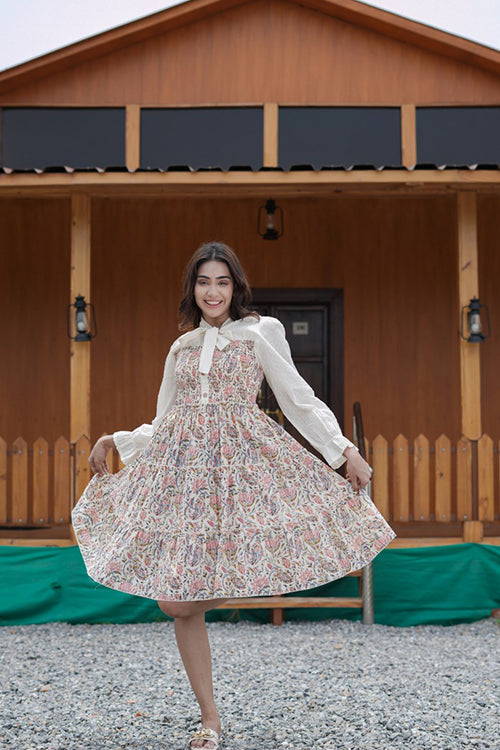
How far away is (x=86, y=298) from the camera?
6.78 meters

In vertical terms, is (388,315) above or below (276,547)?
above

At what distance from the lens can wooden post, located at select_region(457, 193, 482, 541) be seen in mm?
6469

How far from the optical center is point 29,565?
20.6 feet

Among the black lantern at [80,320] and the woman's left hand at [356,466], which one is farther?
the black lantern at [80,320]

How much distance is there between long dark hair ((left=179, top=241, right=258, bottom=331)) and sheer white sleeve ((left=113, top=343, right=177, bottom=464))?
19cm

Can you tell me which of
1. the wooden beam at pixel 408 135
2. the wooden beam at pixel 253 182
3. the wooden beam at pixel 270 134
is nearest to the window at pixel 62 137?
the wooden beam at pixel 270 134

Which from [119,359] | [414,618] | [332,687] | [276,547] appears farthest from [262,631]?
[119,359]

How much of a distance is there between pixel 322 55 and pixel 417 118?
1.20 metres

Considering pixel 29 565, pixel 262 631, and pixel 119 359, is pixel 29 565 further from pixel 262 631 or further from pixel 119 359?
pixel 119 359

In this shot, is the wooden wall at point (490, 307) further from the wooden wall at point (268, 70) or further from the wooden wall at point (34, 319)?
the wooden wall at point (34, 319)

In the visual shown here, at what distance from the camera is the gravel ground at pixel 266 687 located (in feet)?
11.4

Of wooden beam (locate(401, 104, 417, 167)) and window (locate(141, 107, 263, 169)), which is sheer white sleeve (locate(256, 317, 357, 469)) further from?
wooden beam (locate(401, 104, 417, 167))

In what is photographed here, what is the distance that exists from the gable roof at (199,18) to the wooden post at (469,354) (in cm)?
250

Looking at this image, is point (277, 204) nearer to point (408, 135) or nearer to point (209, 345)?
point (408, 135)
